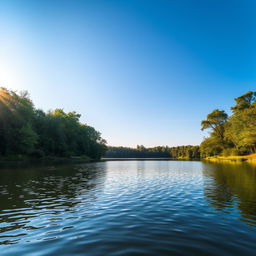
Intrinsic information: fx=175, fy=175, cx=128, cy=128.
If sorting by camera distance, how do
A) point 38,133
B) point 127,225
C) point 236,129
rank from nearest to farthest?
1. point 127,225
2. point 236,129
3. point 38,133

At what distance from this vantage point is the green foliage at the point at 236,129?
2525 inches

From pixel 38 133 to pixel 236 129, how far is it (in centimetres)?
8722

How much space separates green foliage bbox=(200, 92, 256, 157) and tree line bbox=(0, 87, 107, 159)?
73.1 metres

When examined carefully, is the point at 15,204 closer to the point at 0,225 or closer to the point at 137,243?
the point at 0,225

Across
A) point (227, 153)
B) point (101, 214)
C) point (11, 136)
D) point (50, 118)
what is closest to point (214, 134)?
point (227, 153)

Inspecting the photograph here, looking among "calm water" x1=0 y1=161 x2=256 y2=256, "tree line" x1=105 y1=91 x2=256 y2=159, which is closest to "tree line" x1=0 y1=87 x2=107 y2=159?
"calm water" x1=0 y1=161 x2=256 y2=256

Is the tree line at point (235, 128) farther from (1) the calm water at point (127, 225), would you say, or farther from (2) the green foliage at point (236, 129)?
(1) the calm water at point (127, 225)

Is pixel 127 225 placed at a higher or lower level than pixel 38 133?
lower

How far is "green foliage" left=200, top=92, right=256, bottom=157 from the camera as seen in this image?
64.1 m

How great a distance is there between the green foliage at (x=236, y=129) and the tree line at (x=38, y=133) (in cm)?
7307

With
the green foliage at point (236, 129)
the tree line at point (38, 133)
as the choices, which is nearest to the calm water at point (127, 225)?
the tree line at point (38, 133)

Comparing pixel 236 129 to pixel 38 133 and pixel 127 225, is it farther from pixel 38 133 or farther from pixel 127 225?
pixel 38 133

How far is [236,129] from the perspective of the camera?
7062 centimetres

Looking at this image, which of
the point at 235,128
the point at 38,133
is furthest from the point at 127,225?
the point at 38,133
